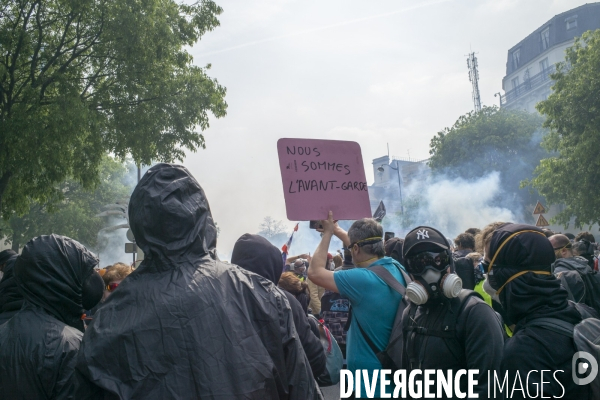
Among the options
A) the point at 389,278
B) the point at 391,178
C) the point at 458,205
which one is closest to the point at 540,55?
the point at 458,205

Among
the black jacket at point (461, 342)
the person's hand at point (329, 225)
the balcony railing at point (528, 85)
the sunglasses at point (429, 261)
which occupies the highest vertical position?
the balcony railing at point (528, 85)

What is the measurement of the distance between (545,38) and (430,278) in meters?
65.5

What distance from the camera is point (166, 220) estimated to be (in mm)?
2189

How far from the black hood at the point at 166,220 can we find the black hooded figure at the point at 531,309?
1455mm

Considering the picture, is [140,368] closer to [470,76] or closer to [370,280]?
[370,280]

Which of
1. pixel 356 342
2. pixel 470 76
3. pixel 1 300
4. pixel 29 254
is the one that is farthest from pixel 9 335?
pixel 470 76

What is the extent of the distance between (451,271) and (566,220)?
28126 millimetres

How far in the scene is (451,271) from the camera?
127 inches

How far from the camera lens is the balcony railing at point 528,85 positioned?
60153 mm

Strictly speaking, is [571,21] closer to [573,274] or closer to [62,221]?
[62,221]

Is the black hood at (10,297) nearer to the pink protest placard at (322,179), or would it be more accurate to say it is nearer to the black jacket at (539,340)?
the pink protest placard at (322,179)

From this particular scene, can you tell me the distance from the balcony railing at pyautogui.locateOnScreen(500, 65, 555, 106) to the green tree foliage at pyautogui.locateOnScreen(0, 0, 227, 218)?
2040 inches

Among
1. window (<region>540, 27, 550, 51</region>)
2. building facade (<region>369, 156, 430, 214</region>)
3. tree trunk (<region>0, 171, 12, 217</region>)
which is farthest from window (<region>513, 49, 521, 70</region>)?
tree trunk (<region>0, 171, 12, 217</region>)

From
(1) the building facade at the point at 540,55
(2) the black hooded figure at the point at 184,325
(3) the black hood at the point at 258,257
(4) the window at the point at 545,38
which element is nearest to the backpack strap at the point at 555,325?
(2) the black hooded figure at the point at 184,325
